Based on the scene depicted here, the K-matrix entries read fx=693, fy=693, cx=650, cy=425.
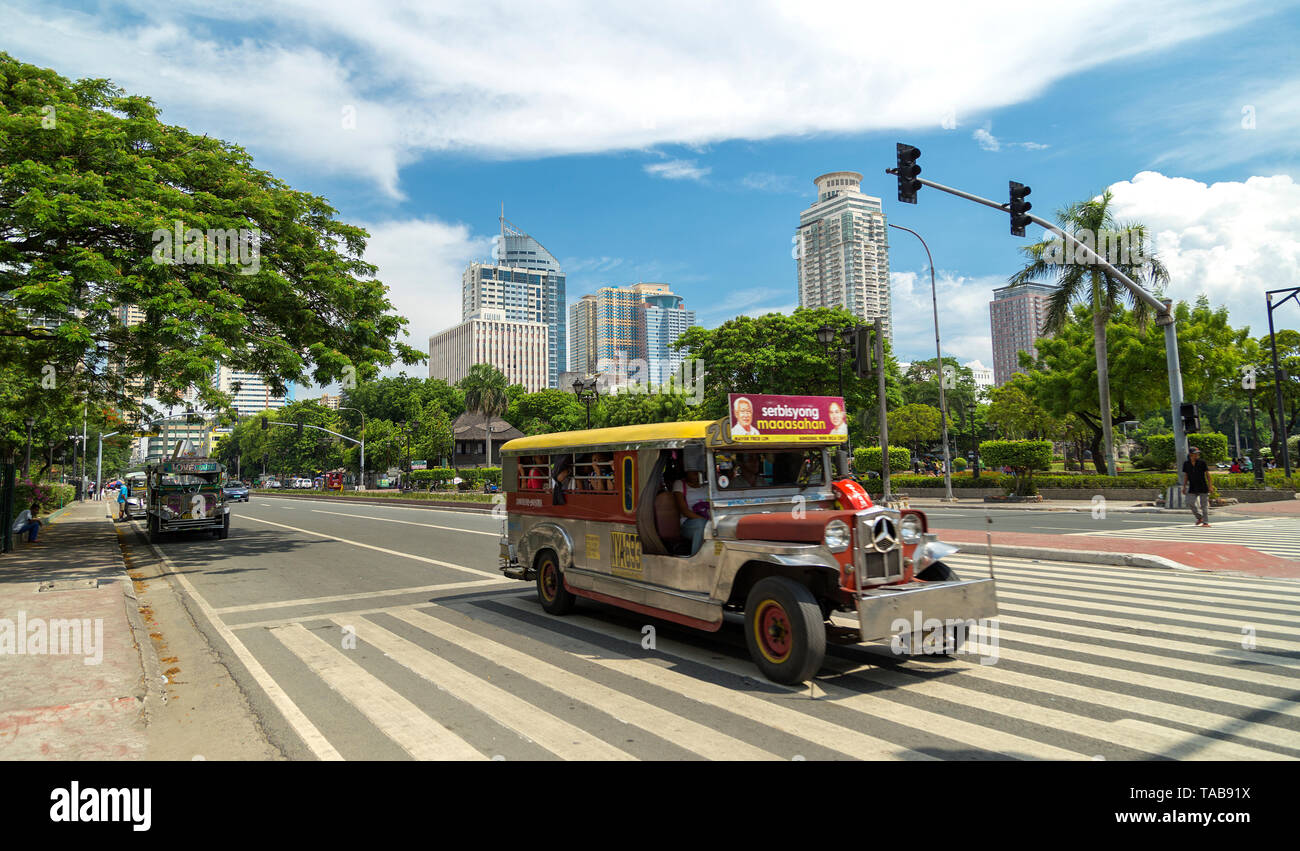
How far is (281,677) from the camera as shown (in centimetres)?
629

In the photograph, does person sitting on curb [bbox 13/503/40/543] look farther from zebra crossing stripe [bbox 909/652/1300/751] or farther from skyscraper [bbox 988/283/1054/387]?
skyscraper [bbox 988/283/1054/387]

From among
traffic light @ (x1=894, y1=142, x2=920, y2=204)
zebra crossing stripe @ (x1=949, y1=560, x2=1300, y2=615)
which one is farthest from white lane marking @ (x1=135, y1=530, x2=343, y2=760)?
traffic light @ (x1=894, y1=142, x2=920, y2=204)

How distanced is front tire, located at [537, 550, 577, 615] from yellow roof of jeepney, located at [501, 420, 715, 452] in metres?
1.43

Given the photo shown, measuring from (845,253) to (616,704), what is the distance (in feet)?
465

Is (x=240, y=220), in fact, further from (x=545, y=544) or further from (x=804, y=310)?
(x=804, y=310)

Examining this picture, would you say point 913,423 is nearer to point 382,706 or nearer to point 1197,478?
point 1197,478

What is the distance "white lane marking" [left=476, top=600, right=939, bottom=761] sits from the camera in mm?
4309

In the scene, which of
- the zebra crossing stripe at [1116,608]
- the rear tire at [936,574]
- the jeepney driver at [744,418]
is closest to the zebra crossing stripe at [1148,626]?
the zebra crossing stripe at [1116,608]

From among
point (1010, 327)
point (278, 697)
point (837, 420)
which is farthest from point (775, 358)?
point (1010, 327)

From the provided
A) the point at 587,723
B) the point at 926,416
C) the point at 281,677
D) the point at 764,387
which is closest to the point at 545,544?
the point at 281,677

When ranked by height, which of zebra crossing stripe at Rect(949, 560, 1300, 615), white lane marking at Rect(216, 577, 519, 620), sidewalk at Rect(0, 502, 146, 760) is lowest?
zebra crossing stripe at Rect(949, 560, 1300, 615)

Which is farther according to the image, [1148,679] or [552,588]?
[552,588]

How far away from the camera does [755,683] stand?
570cm

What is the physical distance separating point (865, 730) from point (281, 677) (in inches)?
199
